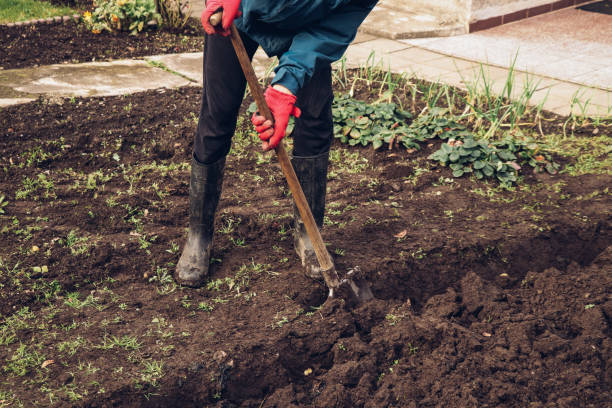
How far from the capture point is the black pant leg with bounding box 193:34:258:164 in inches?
92.6

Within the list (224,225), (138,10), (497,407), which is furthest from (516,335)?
(138,10)

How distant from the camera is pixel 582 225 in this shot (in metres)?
3.14

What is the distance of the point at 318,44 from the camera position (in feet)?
7.22

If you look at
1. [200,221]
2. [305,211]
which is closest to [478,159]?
[305,211]

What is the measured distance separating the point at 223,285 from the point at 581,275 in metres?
1.56

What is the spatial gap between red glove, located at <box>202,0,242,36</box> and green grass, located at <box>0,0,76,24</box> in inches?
193

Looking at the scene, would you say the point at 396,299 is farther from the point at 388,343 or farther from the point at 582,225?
the point at 582,225

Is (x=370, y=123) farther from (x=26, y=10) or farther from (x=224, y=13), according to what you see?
(x=26, y=10)

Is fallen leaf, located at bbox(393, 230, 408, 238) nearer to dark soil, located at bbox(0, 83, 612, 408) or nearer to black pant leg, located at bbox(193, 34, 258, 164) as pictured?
dark soil, located at bbox(0, 83, 612, 408)

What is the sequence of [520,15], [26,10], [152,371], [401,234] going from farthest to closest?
[520,15], [26,10], [401,234], [152,371]

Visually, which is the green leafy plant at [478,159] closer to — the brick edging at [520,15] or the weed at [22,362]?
the weed at [22,362]

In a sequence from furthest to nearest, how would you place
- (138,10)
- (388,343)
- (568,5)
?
(568,5) → (138,10) → (388,343)

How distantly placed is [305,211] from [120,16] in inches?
169

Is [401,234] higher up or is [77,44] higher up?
[77,44]
